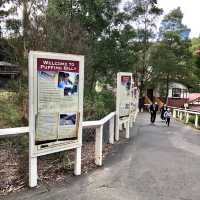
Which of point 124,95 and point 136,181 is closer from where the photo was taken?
point 136,181

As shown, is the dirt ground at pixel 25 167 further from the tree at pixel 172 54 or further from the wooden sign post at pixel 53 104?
the tree at pixel 172 54

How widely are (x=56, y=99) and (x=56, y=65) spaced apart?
562 millimetres

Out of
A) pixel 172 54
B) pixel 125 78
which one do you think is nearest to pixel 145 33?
pixel 172 54

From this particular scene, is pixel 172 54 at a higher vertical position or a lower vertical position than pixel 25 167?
higher

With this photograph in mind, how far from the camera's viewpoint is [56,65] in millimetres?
4836

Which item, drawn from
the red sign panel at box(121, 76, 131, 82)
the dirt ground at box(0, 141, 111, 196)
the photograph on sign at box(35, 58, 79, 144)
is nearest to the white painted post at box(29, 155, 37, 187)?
the dirt ground at box(0, 141, 111, 196)

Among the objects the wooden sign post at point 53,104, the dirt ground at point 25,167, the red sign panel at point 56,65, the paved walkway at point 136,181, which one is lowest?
the paved walkway at point 136,181

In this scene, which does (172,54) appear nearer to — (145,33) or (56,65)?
(145,33)

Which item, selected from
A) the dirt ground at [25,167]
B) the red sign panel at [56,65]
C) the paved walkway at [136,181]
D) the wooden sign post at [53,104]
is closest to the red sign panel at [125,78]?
the paved walkway at [136,181]

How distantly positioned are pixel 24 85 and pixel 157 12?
106ft

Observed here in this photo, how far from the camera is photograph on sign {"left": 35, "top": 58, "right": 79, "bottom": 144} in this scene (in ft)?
15.2

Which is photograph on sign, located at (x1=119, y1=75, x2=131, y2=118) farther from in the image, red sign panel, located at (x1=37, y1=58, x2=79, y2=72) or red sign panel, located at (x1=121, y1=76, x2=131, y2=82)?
red sign panel, located at (x1=37, y1=58, x2=79, y2=72)

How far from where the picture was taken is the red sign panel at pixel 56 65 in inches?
182

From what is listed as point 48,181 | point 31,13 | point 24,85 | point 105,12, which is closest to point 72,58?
Result: point 48,181
